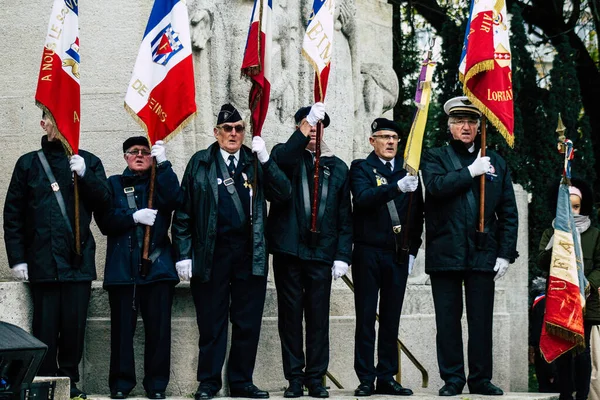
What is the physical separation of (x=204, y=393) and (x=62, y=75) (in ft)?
8.80

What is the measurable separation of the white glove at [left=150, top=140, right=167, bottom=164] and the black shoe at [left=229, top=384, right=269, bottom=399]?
1.85 meters

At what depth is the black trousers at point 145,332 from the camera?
34.5 feet

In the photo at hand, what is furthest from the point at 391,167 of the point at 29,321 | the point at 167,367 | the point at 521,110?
the point at 521,110

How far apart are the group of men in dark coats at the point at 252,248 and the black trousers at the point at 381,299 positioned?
11mm

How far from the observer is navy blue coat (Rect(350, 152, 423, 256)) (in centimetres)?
1098

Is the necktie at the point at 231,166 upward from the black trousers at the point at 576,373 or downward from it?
upward

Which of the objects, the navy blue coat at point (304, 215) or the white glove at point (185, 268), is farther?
the navy blue coat at point (304, 215)

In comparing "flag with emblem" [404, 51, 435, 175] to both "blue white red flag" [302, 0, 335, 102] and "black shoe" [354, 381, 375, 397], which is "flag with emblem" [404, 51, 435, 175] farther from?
"black shoe" [354, 381, 375, 397]

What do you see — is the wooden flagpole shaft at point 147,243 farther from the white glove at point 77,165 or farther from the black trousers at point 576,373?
the black trousers at point 576,373

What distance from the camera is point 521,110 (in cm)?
1933

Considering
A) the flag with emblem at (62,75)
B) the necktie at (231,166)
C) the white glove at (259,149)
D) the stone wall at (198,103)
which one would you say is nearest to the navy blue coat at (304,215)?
the white glove at (259,149)

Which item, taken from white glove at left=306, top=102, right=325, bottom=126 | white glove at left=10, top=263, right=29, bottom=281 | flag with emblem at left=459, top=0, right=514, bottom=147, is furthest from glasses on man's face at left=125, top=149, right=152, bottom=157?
flag with emblem at left=459, top=0, right=514, bottom=147

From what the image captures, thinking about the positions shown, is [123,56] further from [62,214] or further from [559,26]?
[559,26]

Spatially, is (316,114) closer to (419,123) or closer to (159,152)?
(419,123)
